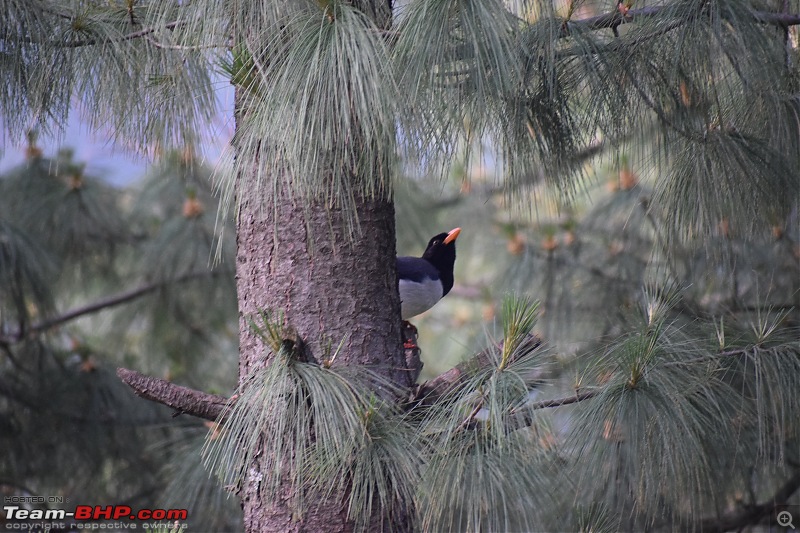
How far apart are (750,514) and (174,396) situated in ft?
4.49

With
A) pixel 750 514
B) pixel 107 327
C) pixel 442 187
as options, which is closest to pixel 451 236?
pixel 750 514

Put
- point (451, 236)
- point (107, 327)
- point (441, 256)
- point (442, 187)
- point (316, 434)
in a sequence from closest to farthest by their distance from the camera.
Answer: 1. point (316, 434)
2. point (442, 187)
3. point (451, 236)
4. point (441, 256)
5. point (107, 327)

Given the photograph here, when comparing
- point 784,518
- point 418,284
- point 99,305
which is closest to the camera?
point 784,518

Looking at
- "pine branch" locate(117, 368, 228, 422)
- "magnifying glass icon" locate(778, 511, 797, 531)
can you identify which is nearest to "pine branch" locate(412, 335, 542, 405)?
"pine branch" locate(117, 368, 228, 422)

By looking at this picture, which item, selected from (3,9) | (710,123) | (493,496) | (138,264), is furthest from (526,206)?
(138,264)

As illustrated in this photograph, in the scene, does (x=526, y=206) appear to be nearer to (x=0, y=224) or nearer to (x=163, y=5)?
(x=163, y=5)

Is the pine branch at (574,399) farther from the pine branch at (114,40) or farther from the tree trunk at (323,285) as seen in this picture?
the pine branch at (114,40)

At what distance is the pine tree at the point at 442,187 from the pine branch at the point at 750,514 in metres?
0.30

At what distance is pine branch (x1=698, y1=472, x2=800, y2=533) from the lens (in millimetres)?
1941

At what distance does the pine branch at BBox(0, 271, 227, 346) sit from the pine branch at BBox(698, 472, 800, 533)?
73.6 inches

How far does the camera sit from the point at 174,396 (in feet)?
4.37

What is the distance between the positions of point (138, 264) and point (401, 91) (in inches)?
92.4

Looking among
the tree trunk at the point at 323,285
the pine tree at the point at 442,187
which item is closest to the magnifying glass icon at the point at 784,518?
the pine tree at the point at 442,187

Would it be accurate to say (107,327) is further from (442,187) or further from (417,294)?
(442,187)
